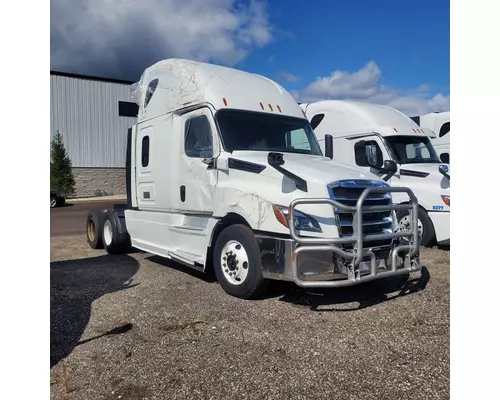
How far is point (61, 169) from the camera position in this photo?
26484 millimetres

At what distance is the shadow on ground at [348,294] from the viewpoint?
5039 mm

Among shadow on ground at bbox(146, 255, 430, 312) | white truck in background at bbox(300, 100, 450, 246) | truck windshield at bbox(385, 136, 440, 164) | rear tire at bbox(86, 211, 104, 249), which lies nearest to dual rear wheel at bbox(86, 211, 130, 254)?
rear tire at bbox(86, 211, 104, 249)

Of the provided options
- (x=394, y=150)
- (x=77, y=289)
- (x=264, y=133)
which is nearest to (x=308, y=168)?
(x=264, y=133)

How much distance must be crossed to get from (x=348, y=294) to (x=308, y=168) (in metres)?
1.71

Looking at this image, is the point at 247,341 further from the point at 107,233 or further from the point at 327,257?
the point at 107,233

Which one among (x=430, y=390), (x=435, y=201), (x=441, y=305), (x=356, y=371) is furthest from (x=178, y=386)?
(x=435, y=201)

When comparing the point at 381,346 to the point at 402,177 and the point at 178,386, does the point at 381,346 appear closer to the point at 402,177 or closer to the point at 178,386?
the point at 178,386

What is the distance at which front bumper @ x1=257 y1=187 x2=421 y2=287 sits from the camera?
451cm

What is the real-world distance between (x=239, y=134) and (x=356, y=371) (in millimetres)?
3504

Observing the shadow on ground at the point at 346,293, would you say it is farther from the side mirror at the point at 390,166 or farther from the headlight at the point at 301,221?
the side mirror at the point at 390,166

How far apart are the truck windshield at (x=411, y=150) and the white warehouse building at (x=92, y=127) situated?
2028 centimetres

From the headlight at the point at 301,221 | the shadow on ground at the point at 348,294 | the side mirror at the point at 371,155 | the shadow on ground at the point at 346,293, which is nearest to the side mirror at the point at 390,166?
the side mirror at the point at 371,155

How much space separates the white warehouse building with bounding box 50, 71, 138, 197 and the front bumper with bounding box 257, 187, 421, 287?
76.4ft

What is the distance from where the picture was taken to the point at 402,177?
8.80 m
